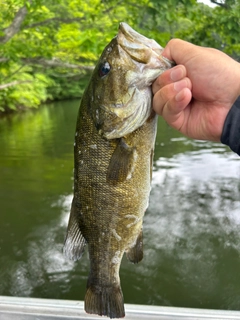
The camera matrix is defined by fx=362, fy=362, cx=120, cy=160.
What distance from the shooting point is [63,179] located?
945cm

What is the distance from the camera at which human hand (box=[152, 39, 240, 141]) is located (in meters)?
1.74

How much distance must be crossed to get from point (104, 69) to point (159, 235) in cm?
491

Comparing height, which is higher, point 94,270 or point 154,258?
point 94,270

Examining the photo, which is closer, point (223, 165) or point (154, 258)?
point (154, 258)

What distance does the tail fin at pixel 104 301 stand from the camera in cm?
215

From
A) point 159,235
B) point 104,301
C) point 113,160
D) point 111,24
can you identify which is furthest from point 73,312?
point 111,24

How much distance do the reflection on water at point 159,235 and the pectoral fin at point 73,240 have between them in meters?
3.10

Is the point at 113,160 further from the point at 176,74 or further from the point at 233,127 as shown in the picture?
the point at 233,127

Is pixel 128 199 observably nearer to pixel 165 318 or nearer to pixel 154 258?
pixel 165 318

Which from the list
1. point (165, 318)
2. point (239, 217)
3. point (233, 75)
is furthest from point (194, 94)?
point (239, 217)

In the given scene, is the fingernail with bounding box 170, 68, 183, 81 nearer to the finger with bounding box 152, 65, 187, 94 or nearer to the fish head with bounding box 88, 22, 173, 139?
the finger with bounding box 152, 65, 187, 94

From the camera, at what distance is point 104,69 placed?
74.6 inches

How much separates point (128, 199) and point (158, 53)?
2.62 feet

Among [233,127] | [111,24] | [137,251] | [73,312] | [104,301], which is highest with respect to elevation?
[111,24]
